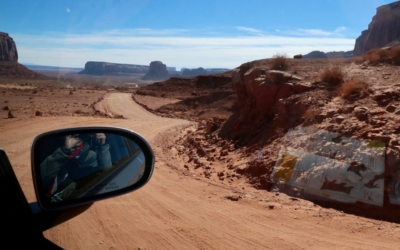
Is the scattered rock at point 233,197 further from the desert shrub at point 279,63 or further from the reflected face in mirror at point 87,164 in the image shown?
the desert shrub at point 279,63

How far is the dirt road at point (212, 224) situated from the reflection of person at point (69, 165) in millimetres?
1598

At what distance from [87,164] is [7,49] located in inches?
6318

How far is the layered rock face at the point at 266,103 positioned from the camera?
38.5 ft

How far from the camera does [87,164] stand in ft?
12.3

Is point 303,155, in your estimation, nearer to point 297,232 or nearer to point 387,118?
point 387,118

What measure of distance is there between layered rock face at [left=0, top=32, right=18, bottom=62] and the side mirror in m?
157

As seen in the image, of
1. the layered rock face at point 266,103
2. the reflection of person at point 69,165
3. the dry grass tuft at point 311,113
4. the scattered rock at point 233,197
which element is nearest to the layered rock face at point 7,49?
the layered rock face at point 266,103

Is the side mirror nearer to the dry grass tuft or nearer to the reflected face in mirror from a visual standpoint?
the reflected face in mirror

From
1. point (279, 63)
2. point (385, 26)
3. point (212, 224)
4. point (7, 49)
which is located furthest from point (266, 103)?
point (7, 49)

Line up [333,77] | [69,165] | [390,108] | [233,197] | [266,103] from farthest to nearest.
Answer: [266,103] < [333,77] < [390,108] < [233,197] < [69,165]

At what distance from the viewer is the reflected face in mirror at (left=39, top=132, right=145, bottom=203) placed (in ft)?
11.3

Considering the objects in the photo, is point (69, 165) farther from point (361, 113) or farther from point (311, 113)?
point (311, 113)

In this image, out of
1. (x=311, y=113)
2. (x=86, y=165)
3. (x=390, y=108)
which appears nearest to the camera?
(x=86, y=165)

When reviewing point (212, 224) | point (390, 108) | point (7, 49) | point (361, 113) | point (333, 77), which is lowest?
point (212, 224)
